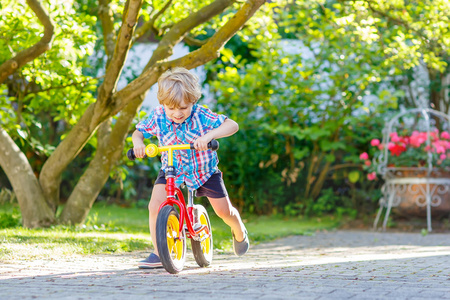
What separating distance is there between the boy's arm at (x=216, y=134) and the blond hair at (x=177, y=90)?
0.25 metres

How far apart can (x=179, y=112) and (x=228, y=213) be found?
83 cm

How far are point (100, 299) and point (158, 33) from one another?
5.69 meters

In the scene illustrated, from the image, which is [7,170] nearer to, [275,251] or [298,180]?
[275,251]

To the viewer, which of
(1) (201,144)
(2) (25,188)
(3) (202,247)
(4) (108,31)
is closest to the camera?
(1) (201,144)

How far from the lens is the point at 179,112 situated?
3.80 metres

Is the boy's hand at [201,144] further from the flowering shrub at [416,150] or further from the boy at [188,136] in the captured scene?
the flowering shrub at [416,150]

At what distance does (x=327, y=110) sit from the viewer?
388 inches

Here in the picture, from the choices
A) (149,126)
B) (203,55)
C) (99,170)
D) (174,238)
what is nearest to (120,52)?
(203,55)

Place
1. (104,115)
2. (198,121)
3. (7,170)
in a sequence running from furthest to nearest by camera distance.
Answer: (7,170)
(104,115)
(198,121)

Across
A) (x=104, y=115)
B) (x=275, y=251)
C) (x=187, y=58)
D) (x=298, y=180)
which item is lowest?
(x=275, y=251)

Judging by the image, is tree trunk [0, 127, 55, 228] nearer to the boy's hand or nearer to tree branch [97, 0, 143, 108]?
tree branch [97, 0, 143, 108]

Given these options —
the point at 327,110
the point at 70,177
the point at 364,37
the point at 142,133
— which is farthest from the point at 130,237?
the point at 70,177

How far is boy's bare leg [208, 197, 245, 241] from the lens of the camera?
4070 millimetres

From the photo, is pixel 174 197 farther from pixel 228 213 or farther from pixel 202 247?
pixel 202 247
